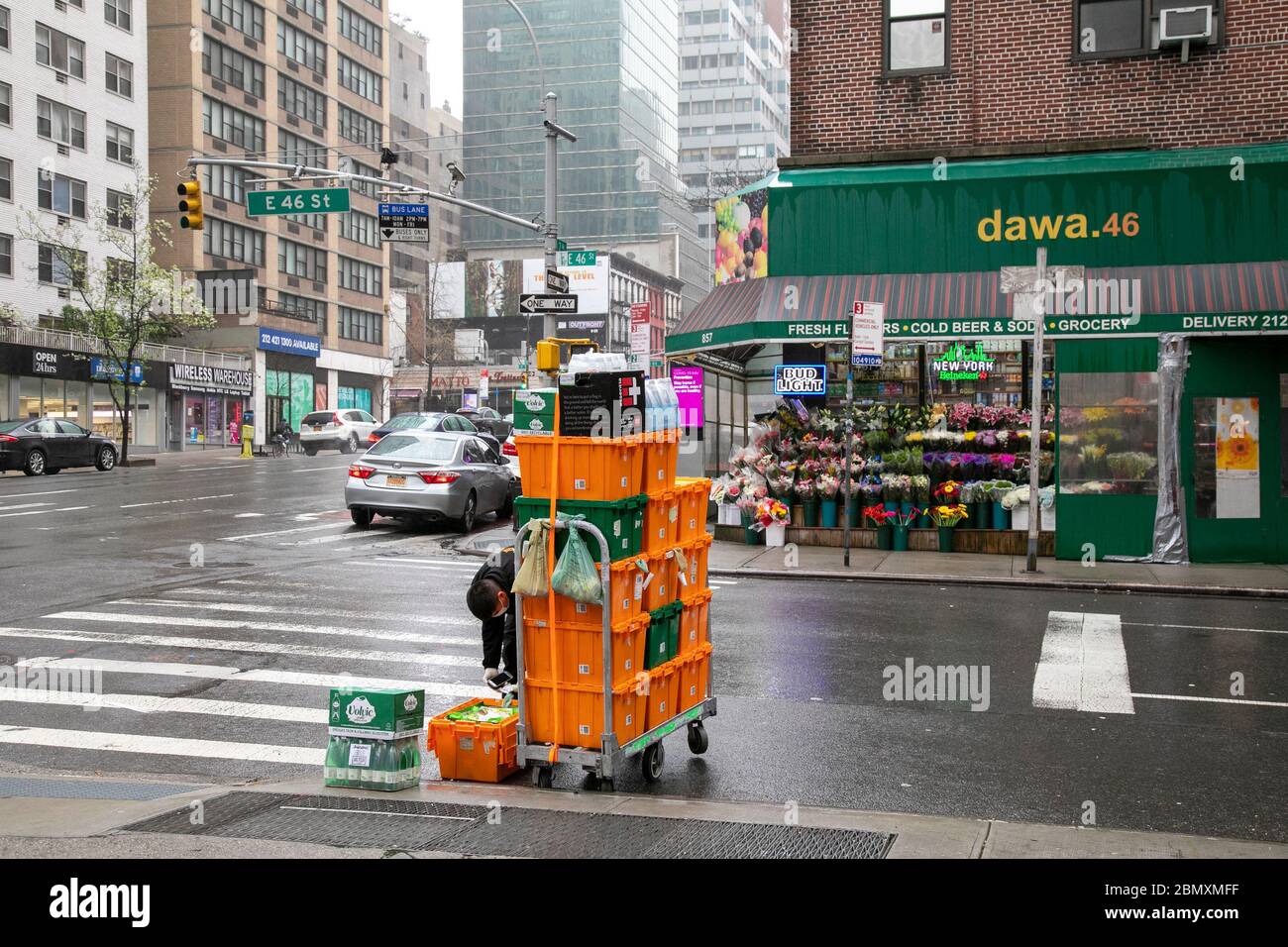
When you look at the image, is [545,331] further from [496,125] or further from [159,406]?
[496,125]

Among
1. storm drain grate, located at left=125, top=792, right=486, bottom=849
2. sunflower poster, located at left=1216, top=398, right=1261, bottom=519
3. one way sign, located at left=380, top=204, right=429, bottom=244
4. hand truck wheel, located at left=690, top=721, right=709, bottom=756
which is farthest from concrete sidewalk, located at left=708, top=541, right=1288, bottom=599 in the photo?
one way sign, located at left=380, top=204, right=429, bottom=244

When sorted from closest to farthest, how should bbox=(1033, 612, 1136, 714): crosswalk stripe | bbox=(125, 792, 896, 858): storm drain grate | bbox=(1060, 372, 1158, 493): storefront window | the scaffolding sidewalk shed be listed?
bbox=(125, 792, 896, 858): storm drain grate < the scaffolding sidewalk shed < bbox=(1033, 612, 1136, 714): crosswalk stripe < bbox=(1060, 372, 1158, 493): storefront window

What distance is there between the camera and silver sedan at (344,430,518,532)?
2109cm

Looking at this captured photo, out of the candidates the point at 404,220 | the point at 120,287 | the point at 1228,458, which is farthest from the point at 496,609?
the point at 120,287

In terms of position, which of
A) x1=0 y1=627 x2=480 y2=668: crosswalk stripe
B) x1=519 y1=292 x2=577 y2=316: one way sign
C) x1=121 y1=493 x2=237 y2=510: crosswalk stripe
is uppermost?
x1=519 y1=292 x2=577 y2=316: one way sign

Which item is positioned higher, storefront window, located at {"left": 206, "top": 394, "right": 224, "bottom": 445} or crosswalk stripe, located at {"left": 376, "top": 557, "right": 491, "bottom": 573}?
storefront window, located at {"left": 206, "top": 394, "right": 224, "bottom": 445}

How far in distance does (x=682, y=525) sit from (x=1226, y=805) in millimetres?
3408

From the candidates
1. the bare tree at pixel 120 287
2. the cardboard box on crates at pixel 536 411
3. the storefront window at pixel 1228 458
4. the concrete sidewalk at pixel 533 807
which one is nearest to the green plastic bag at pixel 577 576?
the cardboard box on crates at pixel 536 411

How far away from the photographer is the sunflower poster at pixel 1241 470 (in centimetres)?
1730

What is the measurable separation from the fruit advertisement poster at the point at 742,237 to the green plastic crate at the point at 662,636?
539 inches

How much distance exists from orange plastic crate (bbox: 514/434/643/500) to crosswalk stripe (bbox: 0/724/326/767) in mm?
2375

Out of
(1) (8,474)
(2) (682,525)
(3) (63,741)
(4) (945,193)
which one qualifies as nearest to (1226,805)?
(2) (682,525)

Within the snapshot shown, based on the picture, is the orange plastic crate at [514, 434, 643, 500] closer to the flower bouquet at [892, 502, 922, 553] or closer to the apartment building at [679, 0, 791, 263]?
the flower bouquet at [892, 502, 922, 553]

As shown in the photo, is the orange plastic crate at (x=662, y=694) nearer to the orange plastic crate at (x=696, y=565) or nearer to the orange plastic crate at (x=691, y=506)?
the orange plastic crate at (x=696, y=565)
